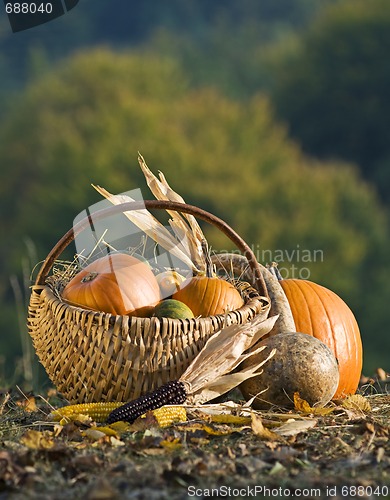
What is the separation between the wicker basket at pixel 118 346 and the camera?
438cm

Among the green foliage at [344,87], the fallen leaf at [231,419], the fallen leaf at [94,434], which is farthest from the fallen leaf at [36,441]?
the green foliage at [344,87]

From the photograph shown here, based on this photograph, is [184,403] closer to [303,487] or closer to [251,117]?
[303,487]

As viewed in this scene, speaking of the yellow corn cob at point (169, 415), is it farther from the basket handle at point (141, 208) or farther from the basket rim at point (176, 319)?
the basket handle at point (141, 208)

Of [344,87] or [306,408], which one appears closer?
[306,408]

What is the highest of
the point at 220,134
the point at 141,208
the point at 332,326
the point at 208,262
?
the point at 220,134

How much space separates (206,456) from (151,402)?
2.28ft

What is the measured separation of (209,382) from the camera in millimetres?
4473

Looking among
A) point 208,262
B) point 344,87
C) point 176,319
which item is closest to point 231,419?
point 176,319

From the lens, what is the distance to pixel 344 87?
1863 inches

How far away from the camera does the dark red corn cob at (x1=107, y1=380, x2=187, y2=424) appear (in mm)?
4145

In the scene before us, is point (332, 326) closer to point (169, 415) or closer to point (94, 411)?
point (169, 415)

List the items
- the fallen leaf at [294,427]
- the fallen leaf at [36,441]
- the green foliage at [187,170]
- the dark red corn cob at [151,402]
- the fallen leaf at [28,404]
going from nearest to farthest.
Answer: the fallen leaf at [36,441] → the fallen leaf at [294,427] → the dark red corn cob at [151,402] → the fallen leaf at [28,404] → the green foliage at [187,170]

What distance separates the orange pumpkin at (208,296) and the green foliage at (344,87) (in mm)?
38382

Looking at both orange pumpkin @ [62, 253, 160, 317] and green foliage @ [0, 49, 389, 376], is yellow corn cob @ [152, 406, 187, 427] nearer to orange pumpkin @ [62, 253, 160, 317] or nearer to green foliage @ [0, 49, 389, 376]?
orange pumpkin @ [62, 253, 160, 317]
